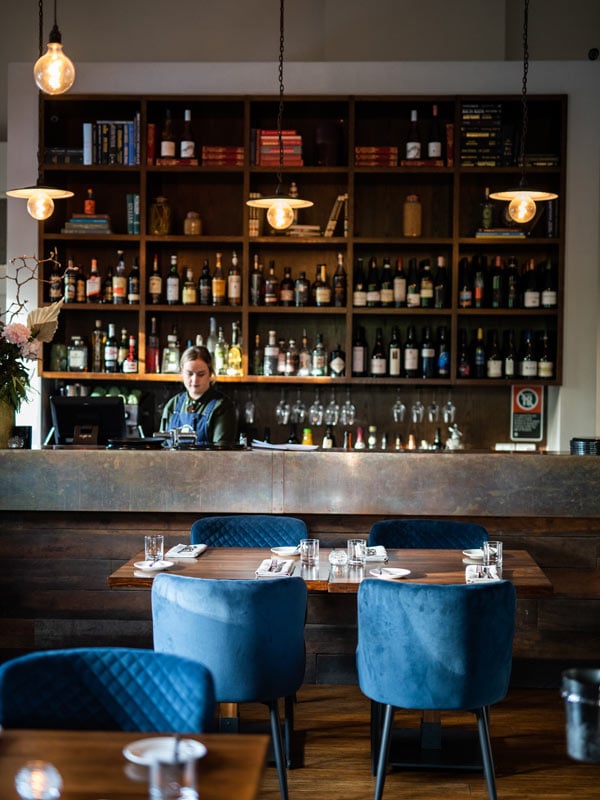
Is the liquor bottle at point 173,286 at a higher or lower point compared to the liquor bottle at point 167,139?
lower

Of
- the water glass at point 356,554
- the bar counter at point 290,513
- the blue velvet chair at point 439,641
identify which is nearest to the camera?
the blue velvet chair at point 439,641

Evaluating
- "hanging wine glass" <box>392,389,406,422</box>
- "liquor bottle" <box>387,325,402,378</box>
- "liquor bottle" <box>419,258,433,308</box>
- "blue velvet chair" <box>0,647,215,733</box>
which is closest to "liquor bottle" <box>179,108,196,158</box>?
"liquor bottle" <box>419,258,433,308</box>

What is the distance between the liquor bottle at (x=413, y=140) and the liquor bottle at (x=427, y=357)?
1045mm

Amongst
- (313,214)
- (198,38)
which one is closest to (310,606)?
(313,214)

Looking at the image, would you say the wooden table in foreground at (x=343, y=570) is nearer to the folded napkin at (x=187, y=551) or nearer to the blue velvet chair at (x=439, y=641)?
the folded napkin at (x=187, y=551)

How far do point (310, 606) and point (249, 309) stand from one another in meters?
2.06

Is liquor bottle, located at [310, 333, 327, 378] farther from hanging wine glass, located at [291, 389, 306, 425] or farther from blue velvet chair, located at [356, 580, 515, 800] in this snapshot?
blue velvet chair, located at [356, 580, 515, 800]

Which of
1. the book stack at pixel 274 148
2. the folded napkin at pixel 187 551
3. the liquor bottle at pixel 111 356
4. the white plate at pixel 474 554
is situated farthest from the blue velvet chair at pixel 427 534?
the book stack at pixel 274 148

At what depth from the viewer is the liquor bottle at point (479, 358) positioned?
18.5ft

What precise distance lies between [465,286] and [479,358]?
45 cm

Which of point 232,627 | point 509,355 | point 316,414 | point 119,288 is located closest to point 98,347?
point 119,288

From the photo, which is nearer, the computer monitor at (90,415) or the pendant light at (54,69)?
the pendant light at (54,69)

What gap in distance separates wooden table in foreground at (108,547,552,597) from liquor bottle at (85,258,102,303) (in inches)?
102

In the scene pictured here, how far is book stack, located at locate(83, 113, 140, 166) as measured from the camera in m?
5.60
